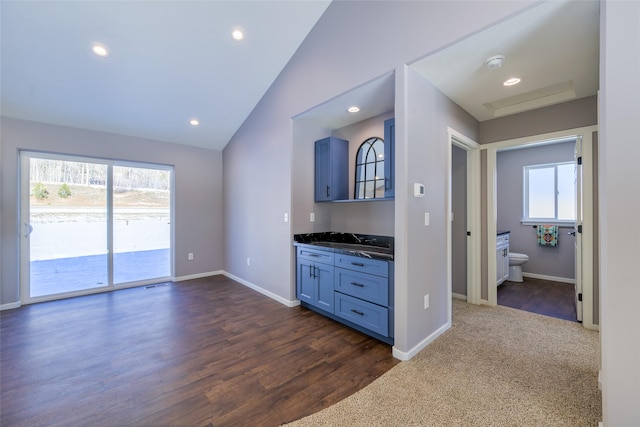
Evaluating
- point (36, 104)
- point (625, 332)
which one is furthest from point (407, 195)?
point (36, 104)

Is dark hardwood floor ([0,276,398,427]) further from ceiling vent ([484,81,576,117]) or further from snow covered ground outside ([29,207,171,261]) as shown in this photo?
ceiling vent ([484,81,576,117])

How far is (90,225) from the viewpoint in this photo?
4.11 meters

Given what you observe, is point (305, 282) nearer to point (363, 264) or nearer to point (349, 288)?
point (349, 288)

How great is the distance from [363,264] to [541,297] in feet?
9.76

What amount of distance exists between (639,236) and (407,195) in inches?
50.2

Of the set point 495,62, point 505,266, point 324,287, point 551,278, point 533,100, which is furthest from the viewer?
point 551,278

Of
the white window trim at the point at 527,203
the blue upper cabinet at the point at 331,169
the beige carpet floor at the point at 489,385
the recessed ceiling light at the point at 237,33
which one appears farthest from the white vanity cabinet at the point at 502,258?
the recessed ceiling light at the point at 237,33

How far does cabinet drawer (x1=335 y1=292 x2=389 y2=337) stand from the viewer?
8.12ft

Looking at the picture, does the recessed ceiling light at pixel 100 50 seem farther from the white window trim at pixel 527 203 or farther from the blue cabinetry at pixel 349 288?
the white window trim at pixel 527 203

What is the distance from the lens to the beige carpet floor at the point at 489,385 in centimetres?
159

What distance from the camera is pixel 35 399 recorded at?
5.87 feet

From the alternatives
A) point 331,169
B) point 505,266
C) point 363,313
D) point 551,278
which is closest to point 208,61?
point 331,169

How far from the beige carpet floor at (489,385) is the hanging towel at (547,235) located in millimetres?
2389

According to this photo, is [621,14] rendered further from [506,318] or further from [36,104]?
[36,104]
